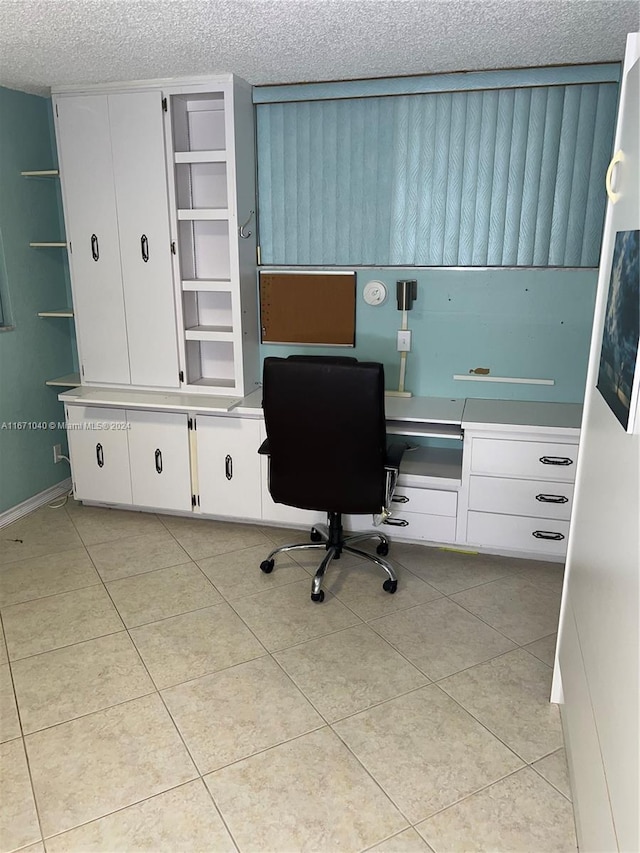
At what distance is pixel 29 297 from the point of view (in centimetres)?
386

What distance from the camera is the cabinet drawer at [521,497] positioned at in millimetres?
3160

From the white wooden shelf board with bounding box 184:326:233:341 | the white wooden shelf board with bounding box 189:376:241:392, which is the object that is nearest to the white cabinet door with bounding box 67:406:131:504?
the white wooden shelf board with bounding box 189:376:241:392

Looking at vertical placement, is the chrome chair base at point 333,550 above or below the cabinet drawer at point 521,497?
below

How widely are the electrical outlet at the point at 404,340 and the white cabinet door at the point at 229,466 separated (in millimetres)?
930

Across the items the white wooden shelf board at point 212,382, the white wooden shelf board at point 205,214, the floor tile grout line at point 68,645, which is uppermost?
the white wooden shelf board at point 205,214

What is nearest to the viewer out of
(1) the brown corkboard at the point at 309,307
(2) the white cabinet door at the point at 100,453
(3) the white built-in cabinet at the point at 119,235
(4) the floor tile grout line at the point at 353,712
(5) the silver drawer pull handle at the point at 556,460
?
(4) the floor tile grout line at the point at 353,712

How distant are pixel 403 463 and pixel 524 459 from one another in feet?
2.19

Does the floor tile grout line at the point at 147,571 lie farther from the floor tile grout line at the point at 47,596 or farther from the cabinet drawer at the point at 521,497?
the cabinet drawer at the point at 521,497

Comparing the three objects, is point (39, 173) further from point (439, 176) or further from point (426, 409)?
point (426, 409)

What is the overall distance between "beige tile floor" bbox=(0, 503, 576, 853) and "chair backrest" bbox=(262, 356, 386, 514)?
532mm

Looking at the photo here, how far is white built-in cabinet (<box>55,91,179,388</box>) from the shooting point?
136 inches

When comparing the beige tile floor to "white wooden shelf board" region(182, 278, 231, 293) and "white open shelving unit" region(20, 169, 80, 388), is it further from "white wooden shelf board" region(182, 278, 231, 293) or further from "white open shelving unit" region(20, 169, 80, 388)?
"white wooden shelf board" region(182, 278, 231, 293)

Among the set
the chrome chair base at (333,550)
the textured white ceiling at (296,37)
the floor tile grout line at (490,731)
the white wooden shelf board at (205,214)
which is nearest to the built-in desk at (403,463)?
the chrome chair base at (333,550)

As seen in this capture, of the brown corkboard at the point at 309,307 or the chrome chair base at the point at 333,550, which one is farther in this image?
the brown corkboard at the point at 309,307
